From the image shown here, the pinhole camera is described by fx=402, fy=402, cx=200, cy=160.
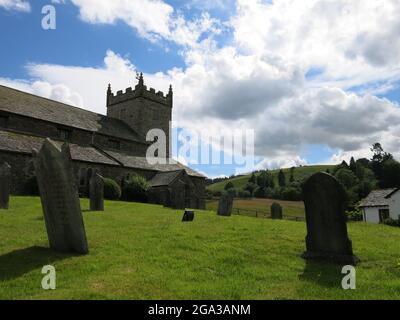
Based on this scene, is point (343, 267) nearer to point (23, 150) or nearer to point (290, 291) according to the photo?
point (290, 291)

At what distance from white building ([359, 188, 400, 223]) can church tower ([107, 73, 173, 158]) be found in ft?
81.2

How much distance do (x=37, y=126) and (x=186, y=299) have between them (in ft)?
106

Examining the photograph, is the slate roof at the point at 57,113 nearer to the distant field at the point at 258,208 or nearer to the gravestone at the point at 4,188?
the distant field at the point at 258,208

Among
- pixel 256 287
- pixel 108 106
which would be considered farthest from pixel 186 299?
pixel 108 106

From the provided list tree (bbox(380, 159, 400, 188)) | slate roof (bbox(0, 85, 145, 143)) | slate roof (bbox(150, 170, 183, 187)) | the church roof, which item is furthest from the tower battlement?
tree (bbox(380, 159, 400, 188))

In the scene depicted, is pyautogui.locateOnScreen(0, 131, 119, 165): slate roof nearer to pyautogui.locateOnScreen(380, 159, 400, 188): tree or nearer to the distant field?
the distant field

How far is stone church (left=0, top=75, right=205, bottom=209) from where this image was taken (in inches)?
1144

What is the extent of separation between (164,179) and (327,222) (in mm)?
29442

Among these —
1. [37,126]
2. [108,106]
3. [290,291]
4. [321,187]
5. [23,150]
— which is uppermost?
[108,106]

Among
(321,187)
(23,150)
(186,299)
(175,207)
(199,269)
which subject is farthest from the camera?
(23,150)

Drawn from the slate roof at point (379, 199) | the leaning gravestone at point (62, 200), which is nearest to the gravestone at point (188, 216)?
the leaning gravestone at point (62, 200)

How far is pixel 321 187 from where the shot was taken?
9.77m

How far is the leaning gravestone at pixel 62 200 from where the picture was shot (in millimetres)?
9000

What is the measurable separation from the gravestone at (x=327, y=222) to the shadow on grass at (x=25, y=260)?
569 centimetres
